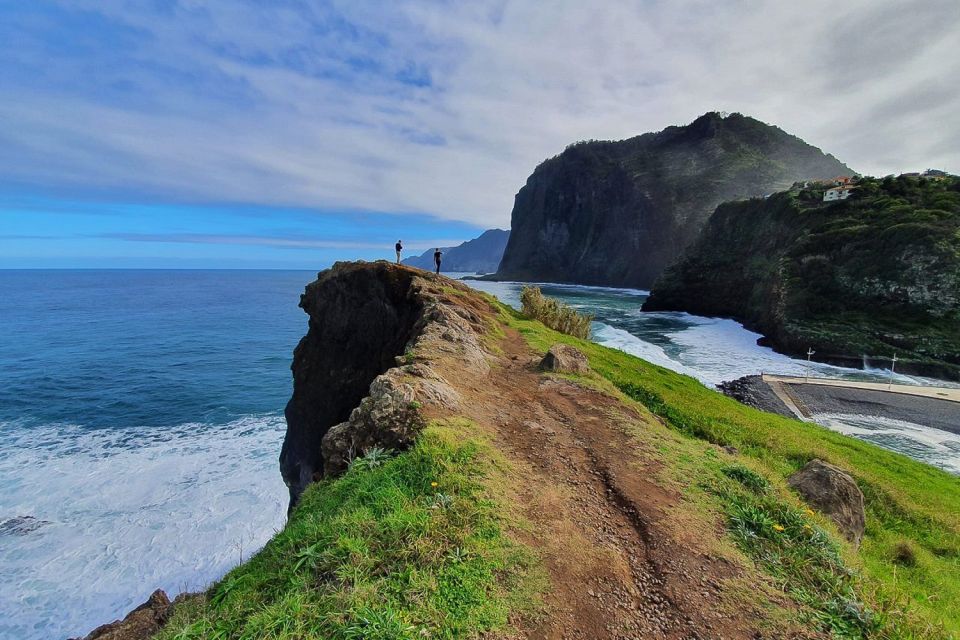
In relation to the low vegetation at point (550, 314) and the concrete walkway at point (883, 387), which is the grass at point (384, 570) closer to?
the low vegetation at point (550, 314)

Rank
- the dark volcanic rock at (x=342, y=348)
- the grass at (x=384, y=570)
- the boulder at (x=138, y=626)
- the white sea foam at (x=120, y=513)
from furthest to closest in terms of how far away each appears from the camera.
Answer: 1. the dark volcanic rock at (x=342, y=348)
2. the white sea foam at (x=120, y=513)
3. the boulder at (x=138, y=626)
4. the grass at (x=384, y=570)

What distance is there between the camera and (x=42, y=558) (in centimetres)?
1489

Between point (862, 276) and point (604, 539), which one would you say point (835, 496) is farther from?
point (862, 276)

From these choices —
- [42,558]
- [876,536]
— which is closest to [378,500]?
[876,536]

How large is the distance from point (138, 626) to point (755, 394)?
93.6 feet

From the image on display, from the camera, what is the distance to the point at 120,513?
17.5 metres

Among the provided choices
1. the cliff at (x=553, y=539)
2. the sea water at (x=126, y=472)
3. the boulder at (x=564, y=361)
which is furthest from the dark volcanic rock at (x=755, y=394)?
the sea water at (x=126, y=472)

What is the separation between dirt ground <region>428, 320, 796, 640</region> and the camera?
13.4ft

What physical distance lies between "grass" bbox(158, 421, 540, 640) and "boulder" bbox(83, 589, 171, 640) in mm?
980

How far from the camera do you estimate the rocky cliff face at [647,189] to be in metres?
117

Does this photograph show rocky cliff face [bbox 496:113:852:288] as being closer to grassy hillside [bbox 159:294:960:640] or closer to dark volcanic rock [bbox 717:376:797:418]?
dark volcanic rock [bbox 717:376:797:418]

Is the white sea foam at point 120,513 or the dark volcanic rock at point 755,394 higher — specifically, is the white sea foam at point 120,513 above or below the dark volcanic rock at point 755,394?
below

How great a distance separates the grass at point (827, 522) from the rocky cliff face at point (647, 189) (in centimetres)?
11398

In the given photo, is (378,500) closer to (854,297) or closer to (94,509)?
(94,509)
